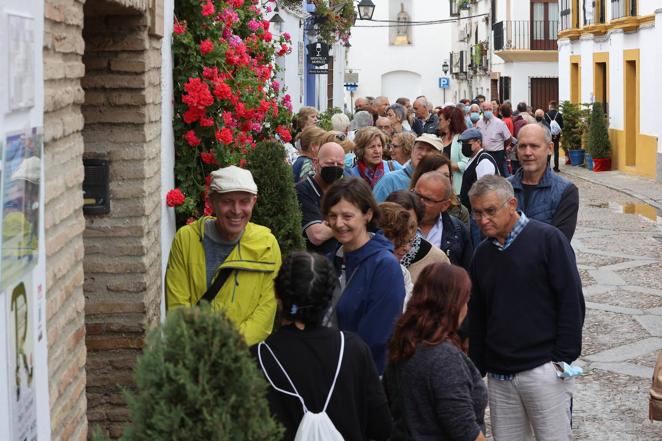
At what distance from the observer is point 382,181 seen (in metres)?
8.92

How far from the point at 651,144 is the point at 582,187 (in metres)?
1.77

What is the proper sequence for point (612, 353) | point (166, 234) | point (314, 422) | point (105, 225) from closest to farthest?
point (314, 422)
point (105, 225)
point (166, 234)
point (612, 353)

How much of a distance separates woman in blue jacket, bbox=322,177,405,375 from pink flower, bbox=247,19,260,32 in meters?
3.11

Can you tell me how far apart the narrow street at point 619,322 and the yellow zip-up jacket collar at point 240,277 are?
112 inches

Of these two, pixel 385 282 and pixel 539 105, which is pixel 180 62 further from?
pixel 539 105

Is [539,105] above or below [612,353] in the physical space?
above

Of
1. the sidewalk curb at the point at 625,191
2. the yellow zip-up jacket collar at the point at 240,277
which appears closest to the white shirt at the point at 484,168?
the yellow zip-up jacket collar at the point at 240,277

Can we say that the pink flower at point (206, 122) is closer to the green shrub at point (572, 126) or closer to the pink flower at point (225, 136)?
the pink flower at point (225, 136)

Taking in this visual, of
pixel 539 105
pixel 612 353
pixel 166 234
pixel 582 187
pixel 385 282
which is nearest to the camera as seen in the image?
pixel 385 282

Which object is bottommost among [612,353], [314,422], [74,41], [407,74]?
[612,353]

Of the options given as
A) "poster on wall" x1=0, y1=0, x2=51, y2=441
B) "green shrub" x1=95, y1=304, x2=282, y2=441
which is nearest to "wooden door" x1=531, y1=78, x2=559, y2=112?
"poster on wall" x1=0, y1=0, x2=51, y2=441

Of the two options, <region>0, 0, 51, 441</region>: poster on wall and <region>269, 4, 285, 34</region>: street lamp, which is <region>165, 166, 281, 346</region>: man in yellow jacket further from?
<region>269, 4, 285, 34</region>: street lamp

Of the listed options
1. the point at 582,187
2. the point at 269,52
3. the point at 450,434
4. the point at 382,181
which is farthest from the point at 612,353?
the point at 582,187

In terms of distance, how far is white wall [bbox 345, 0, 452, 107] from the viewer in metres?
60.5
